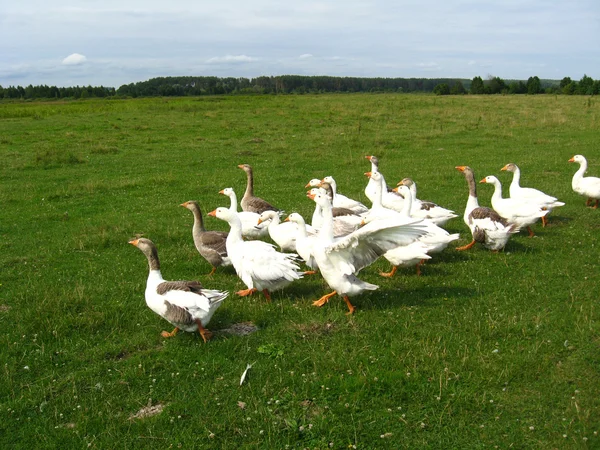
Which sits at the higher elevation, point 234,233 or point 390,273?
point 234,233

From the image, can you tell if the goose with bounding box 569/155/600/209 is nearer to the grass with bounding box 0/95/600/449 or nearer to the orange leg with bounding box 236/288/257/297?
the grass with bounding box 0/95/600/449

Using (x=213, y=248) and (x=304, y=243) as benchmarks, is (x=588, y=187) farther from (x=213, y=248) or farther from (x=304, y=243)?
(x=213, y=248)

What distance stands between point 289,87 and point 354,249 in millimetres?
125616

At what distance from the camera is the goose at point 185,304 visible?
243 inches

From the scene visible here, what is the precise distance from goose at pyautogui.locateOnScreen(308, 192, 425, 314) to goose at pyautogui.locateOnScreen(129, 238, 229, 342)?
1.59m

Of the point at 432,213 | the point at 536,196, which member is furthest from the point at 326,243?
the point at 536,196

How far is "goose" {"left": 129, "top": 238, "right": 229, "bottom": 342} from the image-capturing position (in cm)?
618

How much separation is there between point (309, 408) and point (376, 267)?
4310 mm

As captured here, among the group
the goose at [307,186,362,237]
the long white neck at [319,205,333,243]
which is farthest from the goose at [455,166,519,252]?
the long white neck at [319,205,333,243]

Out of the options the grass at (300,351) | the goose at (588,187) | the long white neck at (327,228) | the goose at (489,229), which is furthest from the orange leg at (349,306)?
the goose at (588,187)

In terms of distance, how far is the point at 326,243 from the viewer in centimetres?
743

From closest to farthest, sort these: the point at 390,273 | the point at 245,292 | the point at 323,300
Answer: the point at 323,300 → the point at 245,292 → the point at 390,273

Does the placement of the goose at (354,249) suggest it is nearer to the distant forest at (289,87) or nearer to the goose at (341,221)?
the goose at (341,221)

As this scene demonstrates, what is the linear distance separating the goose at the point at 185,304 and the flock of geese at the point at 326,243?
1cm
